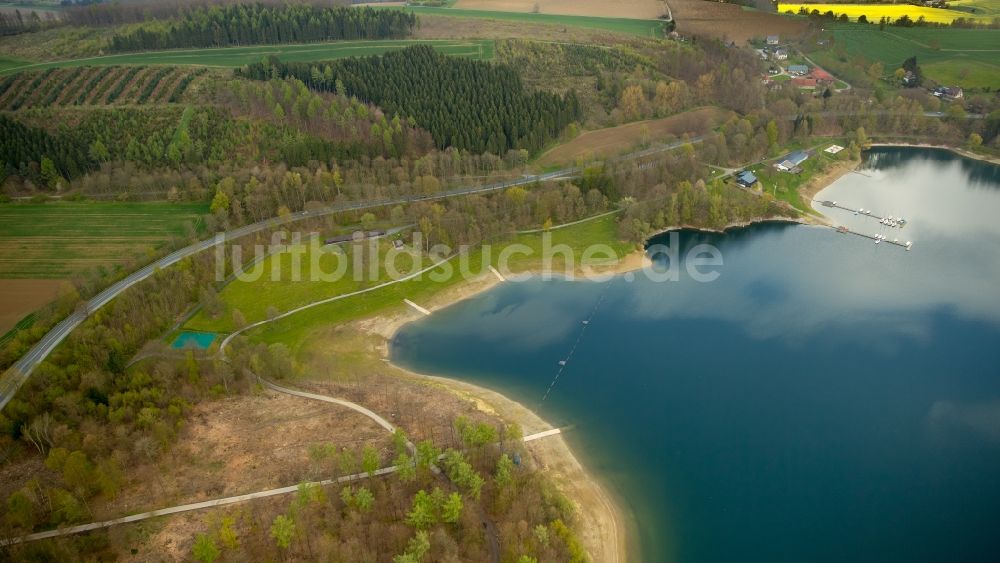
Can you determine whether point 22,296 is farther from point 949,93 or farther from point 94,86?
point 949,93

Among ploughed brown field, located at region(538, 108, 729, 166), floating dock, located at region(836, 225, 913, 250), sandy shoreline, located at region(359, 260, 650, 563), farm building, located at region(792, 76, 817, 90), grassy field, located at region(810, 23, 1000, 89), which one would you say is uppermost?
grassy field, located at region(810, 23, 1000, 89)

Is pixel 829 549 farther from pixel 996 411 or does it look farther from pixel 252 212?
pixel 252 212

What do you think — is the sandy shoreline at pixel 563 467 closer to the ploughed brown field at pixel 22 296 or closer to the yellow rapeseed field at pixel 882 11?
the ploughed brown field at pixel 22 296

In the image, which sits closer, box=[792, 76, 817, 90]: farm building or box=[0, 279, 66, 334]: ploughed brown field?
box=[0, 279, 66, 334]: ploughed brown field

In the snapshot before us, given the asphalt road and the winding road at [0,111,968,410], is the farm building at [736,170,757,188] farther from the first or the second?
the asphalt road

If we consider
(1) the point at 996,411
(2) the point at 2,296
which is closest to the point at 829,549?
(1) the point at 996,411

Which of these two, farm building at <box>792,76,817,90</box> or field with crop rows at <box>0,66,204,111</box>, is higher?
field with crop rows at <box>0,66,204,111</box>

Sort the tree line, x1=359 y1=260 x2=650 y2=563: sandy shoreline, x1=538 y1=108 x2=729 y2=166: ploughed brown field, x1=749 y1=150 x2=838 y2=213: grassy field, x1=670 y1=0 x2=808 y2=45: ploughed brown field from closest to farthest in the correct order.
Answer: x1=359 y1=260 x2=650 y2=563: sandy shoreline → x1=749 y1=150 x2=838 y2=213: grassy field → x1=538 y1=108 x2=729 y2=166: ploughed brown field → the tree line → x1=670 y1=0 x2=808 y2=45: ploughed brown field

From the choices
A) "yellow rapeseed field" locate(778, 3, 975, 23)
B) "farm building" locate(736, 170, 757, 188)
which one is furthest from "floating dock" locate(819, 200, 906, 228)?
"yellow rapeseed field" locate(778, 3, 975, 23)
